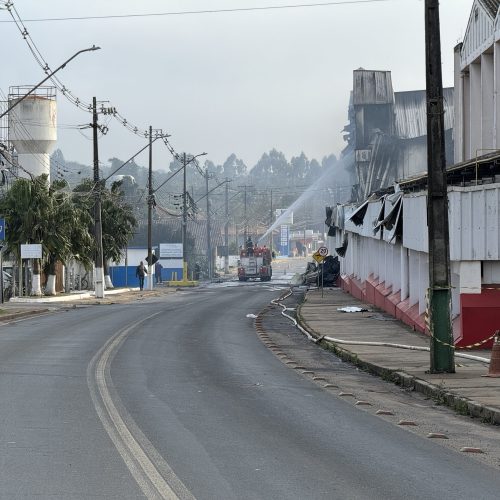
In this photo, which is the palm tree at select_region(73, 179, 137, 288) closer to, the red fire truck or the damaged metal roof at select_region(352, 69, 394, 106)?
the red fire truck

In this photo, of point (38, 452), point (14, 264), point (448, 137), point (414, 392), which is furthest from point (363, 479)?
point (448, 137)

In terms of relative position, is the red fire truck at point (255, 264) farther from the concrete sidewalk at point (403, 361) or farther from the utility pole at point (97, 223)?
the concrete sidewalk at point (403, 361)

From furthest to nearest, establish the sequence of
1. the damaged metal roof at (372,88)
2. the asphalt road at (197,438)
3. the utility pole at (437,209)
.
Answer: the damaged metal roof at (372,88), the utility pole at (437,209), the asphalt road at (197,438)

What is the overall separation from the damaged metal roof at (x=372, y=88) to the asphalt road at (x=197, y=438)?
66545mm

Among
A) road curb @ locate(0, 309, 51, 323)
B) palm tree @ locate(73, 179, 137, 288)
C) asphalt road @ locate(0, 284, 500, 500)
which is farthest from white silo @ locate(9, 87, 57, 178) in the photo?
asphalt road @ locate(0, 284, 500, 500)

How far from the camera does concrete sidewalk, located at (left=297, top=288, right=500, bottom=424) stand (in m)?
15.2

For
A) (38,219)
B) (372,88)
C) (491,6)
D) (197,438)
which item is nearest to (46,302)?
(38,219)

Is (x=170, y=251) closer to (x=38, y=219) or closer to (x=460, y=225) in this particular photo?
(x=38, y=219)

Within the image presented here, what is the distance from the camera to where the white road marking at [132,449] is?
8.79 metres

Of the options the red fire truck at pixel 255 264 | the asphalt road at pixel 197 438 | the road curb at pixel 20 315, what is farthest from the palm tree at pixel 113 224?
the asphalt road at pixel 197 438

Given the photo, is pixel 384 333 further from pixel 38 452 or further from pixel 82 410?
pixel 38 452

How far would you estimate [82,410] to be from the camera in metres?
13.9

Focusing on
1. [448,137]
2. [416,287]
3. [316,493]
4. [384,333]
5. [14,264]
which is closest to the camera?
[316,493]

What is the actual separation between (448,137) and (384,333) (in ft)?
179
